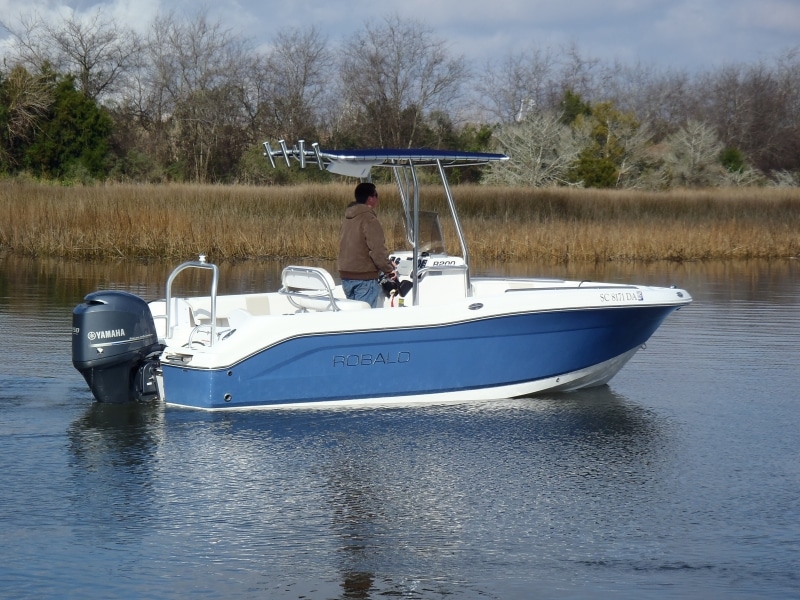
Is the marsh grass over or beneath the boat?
over

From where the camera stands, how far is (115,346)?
25.3 feet

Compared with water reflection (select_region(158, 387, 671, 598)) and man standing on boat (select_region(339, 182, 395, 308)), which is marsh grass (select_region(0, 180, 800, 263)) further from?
water reflection (select_region(158, 387, 671, 598))

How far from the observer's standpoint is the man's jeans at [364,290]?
8516mm

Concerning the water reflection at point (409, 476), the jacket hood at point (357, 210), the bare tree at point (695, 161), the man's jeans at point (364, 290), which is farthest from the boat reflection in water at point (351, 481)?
the bare tree at point (695, 161)

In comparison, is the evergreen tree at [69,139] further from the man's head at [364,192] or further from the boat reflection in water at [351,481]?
the boat reflection in water at [351,481]

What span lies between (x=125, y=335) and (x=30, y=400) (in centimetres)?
104

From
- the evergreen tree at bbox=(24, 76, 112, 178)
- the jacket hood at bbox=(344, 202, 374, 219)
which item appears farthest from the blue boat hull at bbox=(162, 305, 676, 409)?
the evergreen tree at bbox=(24, 76, 112, 178)

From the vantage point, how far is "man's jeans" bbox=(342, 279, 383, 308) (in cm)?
852

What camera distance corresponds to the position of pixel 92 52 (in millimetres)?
51250

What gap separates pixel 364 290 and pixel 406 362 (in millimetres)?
780

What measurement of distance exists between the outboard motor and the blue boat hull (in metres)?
0.19

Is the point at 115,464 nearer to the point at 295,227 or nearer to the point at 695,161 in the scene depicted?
the point at 295,227

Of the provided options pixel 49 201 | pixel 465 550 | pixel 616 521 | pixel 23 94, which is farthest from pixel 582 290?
pixel 23 94

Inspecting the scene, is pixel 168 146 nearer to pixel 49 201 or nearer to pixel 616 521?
pixel 49 201
